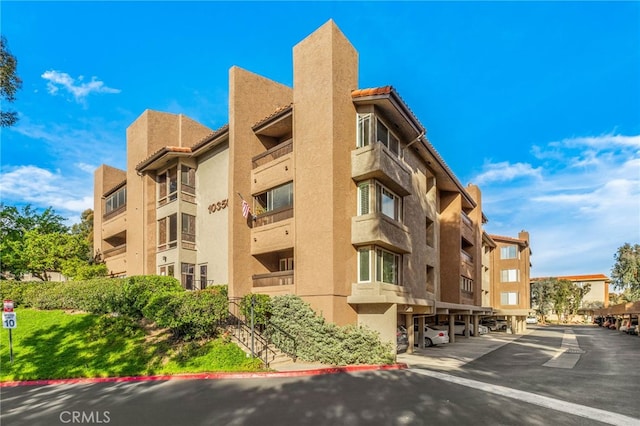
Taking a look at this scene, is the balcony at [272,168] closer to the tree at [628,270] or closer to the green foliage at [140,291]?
the green foliage at [140,291]

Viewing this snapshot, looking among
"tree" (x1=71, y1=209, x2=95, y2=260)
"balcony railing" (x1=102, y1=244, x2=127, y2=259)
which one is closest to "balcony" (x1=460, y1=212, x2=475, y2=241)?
"balcony railing" (x1=102, y1=244, x2=127, y2=259)

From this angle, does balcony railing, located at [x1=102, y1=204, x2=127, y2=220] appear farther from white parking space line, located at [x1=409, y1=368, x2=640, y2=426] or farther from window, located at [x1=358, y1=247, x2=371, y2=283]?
white parking space line, located at [x1=409, y1=368, x2=640, y2=426]

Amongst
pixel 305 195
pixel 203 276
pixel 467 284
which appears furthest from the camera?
pixel 467 284

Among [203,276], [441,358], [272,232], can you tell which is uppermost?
[272,232]

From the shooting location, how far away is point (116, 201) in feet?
109

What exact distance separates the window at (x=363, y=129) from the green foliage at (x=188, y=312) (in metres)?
9.56

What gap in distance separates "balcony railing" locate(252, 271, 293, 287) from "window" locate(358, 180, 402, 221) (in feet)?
14.9

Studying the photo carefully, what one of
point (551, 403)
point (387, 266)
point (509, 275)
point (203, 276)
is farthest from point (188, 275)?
point (509, 275)

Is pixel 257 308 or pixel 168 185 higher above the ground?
pixel 168 185

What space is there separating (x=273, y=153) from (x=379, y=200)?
6.14 meters

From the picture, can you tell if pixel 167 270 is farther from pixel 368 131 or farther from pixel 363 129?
pixel 368 131

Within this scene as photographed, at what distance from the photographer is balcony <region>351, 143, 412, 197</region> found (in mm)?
18297

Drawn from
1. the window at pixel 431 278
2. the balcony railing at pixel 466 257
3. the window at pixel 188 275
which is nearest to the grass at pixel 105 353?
the window at pixel 188 275

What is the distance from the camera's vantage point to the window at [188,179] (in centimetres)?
2539
